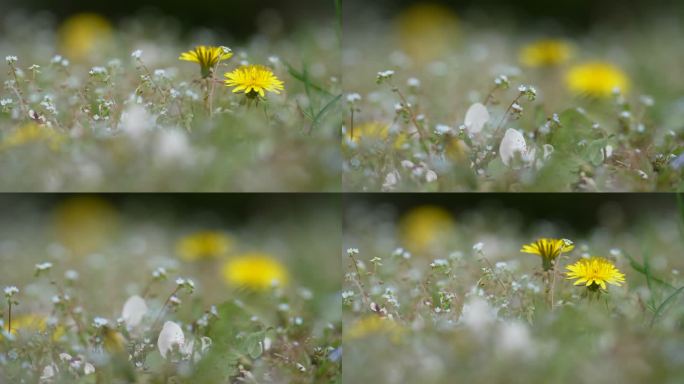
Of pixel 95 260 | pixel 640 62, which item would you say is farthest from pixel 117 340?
pixel 640 62

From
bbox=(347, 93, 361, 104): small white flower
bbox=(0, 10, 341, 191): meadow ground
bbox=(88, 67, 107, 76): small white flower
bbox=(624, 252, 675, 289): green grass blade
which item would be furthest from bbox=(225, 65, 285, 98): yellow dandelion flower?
bbox=(624, 252, 675, 289): green grass blade

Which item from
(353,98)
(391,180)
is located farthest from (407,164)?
(353,98)

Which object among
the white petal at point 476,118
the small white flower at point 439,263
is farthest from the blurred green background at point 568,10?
the small white flower at point 439,263

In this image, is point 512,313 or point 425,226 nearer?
point 512,313

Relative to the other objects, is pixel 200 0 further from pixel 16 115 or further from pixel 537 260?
pixel 537 260

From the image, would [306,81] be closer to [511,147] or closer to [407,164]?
[407,164]
